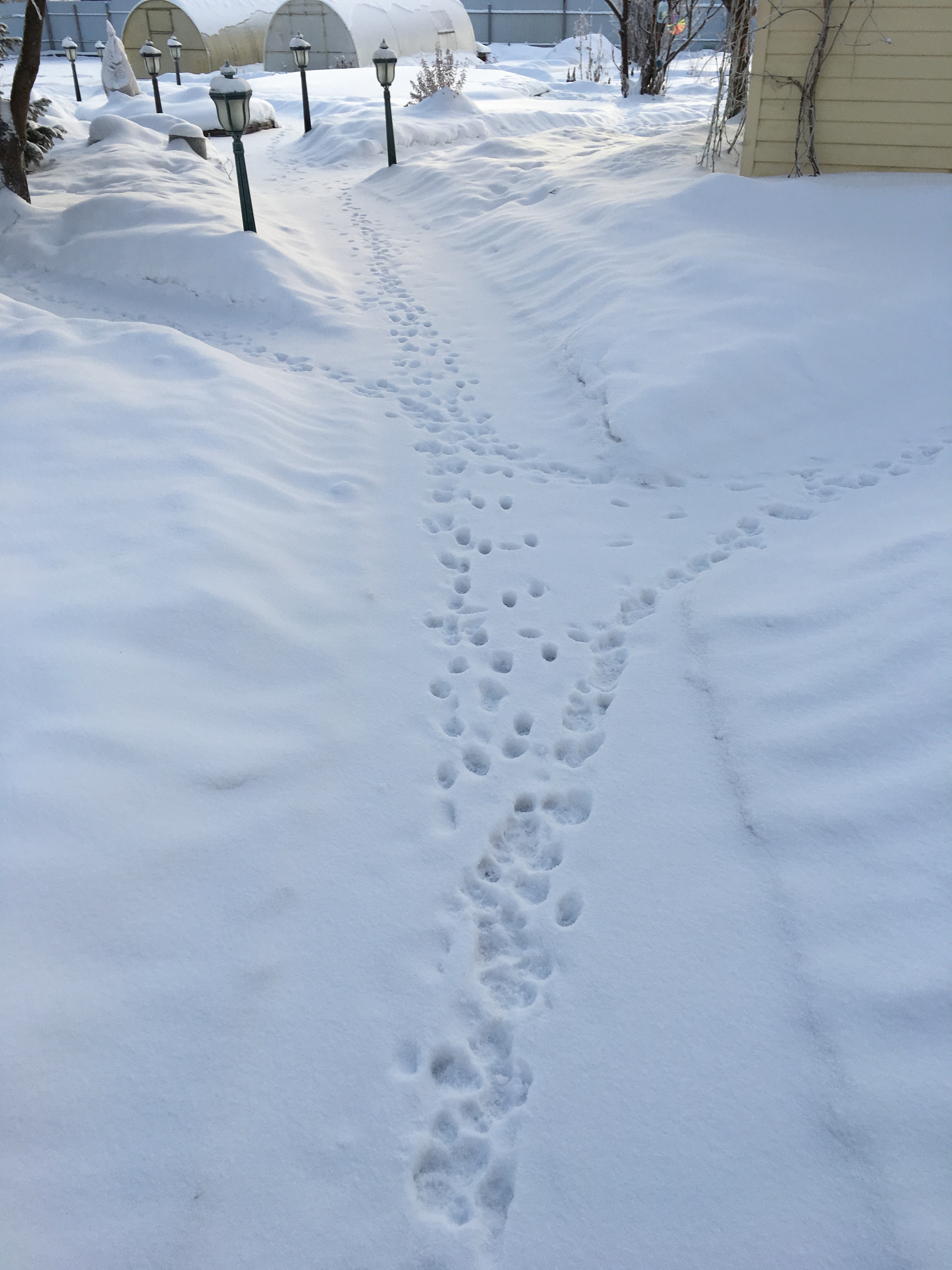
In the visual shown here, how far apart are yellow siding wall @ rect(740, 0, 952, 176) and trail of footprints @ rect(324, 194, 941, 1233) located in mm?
3409

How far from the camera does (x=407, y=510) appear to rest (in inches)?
147

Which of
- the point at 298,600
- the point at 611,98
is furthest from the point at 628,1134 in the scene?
the point at 611,98

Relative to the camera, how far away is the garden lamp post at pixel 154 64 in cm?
1371

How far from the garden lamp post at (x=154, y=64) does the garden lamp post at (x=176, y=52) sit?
4.03m

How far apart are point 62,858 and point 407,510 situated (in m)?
2.20

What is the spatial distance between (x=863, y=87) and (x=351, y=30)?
1930cm

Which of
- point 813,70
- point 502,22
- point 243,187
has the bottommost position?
point 243,187

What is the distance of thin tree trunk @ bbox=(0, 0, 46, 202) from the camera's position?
6910 mm

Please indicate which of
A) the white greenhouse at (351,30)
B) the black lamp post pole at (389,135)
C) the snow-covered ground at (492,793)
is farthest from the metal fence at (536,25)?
the snow-covered ground at (492,793)

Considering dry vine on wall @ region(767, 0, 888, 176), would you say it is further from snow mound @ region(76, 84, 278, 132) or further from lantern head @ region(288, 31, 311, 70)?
snow mound @ region(76, 84, 278, 132)

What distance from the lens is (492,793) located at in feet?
7.75

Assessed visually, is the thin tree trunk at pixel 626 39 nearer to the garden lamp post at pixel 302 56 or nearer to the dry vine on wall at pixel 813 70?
the garden lamp post at pixel 302 56

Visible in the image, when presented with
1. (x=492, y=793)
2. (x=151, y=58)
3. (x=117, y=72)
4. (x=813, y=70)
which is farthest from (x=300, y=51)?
(x=492, y=793)

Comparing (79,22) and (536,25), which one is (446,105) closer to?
(536,25)
